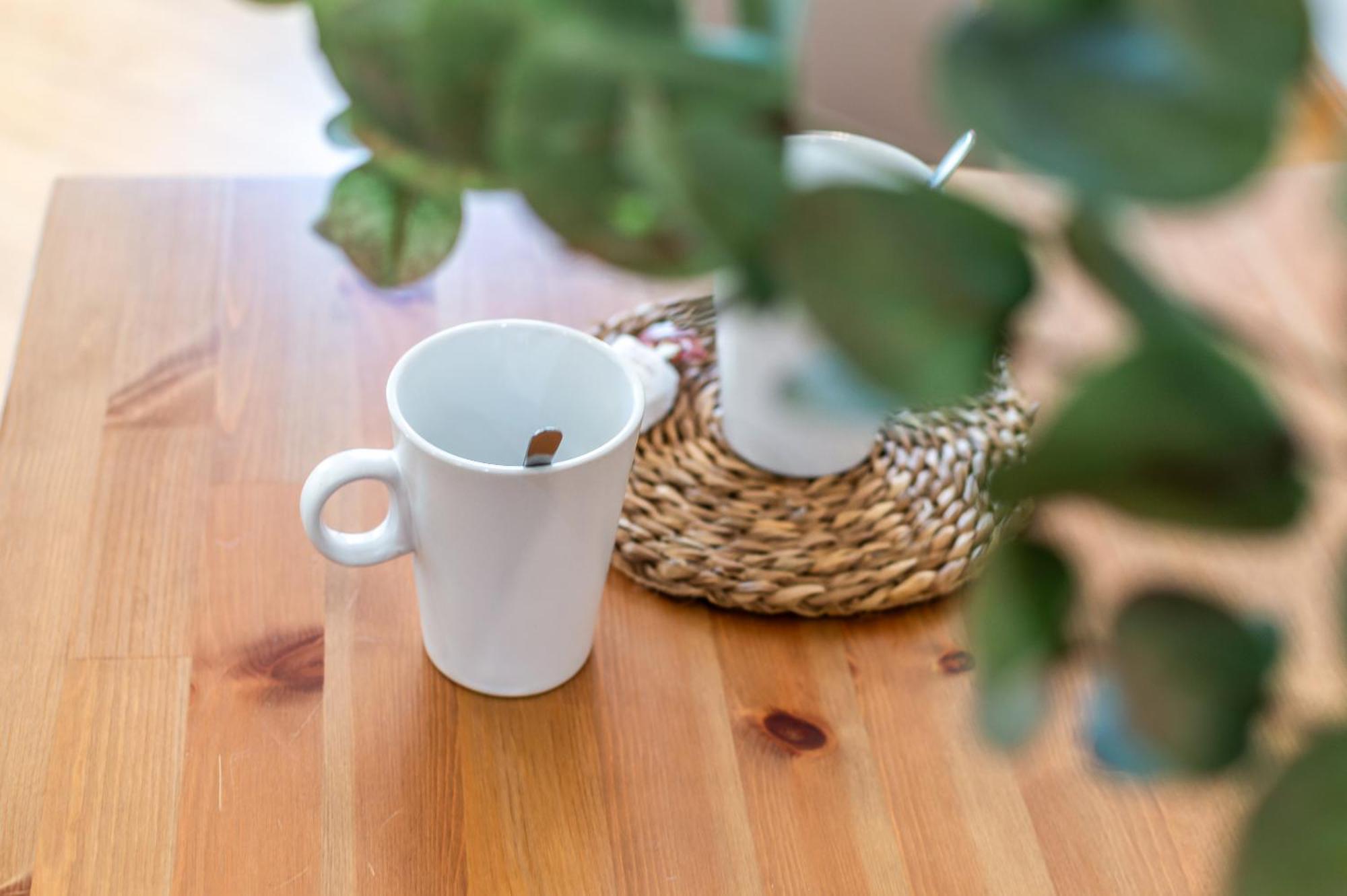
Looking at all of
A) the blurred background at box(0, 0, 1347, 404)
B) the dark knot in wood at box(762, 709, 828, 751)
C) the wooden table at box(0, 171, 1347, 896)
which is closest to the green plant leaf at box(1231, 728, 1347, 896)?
the wooden table at box(0, 171, 1347, 896)

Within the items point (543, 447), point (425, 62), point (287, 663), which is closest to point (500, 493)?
point (543, 447)

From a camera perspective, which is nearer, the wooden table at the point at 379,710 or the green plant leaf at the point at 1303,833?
the green plant leaf at the point at 1303,833

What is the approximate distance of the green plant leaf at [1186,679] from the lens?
0.20 meters

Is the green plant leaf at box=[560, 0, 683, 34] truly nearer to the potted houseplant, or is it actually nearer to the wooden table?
the potted houseplant

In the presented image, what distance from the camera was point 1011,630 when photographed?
20 centimetres

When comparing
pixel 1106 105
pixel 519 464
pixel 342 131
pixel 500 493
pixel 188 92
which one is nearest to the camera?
pixel 1106 105

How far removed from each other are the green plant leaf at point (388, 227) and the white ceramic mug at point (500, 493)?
242mm

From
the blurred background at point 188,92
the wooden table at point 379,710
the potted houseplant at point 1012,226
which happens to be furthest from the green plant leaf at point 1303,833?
the blurred background at point 188,92

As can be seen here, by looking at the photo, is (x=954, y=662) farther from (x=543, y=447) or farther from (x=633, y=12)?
(x=633, y=12)

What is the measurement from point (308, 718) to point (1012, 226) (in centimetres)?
46

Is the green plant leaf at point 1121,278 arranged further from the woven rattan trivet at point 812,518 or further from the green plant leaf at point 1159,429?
the woven rattan trivet at point 812,518

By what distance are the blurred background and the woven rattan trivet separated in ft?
2.55

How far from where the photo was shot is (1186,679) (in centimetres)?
20

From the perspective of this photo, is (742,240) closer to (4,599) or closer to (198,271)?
(4,599)
